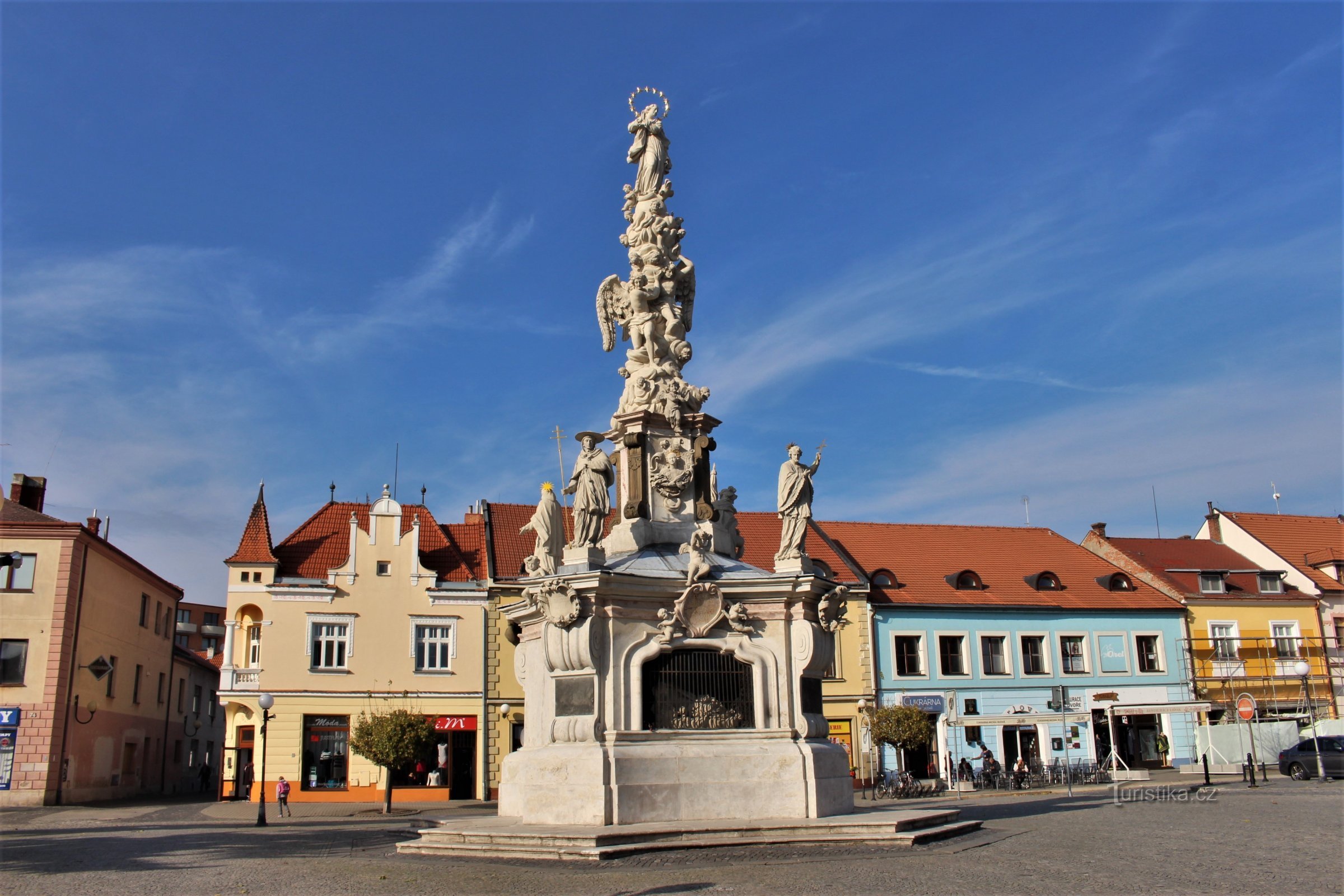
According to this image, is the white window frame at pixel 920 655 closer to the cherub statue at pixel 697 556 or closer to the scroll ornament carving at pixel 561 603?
the cherub statue at pixel 697 556

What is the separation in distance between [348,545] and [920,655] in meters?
19.8

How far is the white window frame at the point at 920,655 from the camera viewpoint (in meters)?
36.6

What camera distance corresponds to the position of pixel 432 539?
1497 inches

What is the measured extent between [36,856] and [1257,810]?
1857 centimetres

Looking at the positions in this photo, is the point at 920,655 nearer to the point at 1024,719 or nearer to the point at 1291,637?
the point at 1024,719

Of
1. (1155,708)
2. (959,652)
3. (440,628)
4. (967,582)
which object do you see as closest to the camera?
(1155,708)

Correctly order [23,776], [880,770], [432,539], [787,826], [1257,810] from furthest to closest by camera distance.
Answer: [432,539], [880,770], [23,776], [1257,810], [787,826]

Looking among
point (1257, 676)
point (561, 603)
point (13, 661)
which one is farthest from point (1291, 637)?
point (13, 661)

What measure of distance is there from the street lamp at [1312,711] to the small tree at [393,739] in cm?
2257

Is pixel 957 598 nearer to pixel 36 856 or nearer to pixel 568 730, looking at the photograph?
pixel 568 730

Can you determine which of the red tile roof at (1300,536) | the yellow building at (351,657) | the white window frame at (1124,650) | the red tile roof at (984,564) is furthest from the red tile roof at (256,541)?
the red tile roof at (1300,536)


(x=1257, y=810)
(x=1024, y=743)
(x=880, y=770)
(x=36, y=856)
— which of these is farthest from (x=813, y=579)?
(x=1024, y=743)

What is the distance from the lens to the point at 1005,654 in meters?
38.0

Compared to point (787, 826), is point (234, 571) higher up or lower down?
higher up
